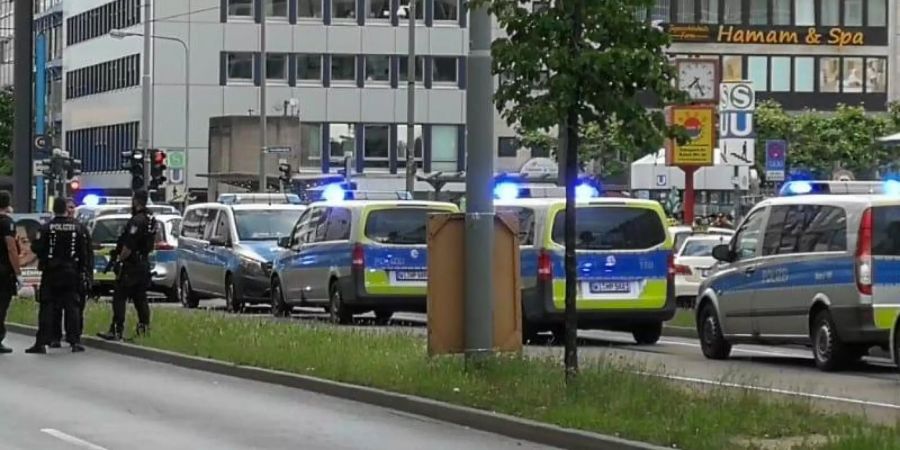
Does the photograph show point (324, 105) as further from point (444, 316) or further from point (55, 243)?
point (444, 316)

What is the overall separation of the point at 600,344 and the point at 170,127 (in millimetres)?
61834

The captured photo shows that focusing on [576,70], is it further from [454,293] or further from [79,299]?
[79,299]

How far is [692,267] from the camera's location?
33.7 metres

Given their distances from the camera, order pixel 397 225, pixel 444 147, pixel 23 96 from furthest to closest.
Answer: pixel 444 147 < pixel 23 96 < pixel 397 225

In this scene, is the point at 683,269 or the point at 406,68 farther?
the point at 406,68

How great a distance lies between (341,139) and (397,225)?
191ft

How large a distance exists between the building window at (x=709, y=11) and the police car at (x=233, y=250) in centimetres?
6100

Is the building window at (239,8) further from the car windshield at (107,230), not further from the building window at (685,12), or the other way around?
the car windshield at (107,230)

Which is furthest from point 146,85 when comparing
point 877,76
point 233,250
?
point 233,250

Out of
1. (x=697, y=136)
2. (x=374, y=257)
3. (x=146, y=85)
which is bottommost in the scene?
(x=374, y=257)

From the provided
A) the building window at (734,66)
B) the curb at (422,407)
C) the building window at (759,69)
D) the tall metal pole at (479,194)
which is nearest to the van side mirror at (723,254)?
the tall metal pole at (479,194)

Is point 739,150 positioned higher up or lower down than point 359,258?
higher up

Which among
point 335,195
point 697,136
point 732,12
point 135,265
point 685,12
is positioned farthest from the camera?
point 685,12

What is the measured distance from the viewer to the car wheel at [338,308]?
92.1 ft
